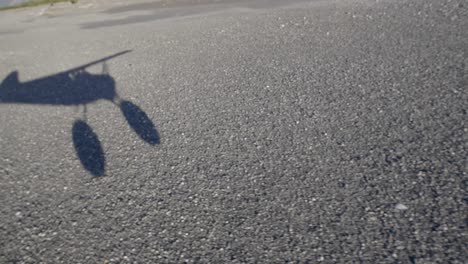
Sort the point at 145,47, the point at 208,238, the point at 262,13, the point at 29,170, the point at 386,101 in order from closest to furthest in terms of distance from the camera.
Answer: the point at 208,238, the point at 29,170, the point at 386,101, the point at 145,47, the point at 262,13

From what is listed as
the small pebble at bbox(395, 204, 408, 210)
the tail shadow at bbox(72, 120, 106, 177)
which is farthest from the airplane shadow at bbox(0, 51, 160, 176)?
the small pebble at bbox(395, 204, 408, 210)

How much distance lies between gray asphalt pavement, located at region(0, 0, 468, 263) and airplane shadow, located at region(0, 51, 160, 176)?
0.12ft

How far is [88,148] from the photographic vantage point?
4.89m

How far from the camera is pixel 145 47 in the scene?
29.2 ft

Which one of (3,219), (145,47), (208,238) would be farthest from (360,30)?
(3,219)

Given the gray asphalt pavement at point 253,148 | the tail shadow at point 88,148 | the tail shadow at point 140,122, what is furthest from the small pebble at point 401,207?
the tail shadow at point 88,148

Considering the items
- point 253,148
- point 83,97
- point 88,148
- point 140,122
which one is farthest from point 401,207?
point 83,97

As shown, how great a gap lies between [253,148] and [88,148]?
220cm

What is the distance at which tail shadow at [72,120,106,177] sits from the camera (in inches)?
175

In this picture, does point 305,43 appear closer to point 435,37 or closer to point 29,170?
point 435,37

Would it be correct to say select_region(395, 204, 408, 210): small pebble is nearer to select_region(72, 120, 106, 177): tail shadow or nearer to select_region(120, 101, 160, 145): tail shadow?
select_region(120, 101, 160, 145): tail shadow

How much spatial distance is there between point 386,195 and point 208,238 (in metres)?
1.64

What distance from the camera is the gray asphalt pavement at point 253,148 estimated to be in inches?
123

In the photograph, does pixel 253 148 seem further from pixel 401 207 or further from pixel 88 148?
pixel 88 148
